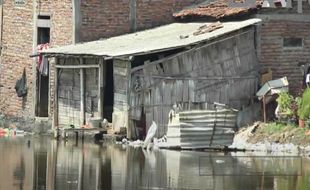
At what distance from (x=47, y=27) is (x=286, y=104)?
9630mm

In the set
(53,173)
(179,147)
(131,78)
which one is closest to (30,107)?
(131,78)

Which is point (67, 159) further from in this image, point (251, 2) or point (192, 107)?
point (251, 2)

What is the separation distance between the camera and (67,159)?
28.6 m

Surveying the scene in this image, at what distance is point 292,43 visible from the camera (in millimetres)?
34000

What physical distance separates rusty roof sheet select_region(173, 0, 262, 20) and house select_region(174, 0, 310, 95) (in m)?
0.03

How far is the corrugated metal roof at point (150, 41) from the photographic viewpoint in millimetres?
32406

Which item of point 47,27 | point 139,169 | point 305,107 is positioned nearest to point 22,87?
point 47,27

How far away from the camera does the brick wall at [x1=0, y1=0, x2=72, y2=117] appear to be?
36.8 metres

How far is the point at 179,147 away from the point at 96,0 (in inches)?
310

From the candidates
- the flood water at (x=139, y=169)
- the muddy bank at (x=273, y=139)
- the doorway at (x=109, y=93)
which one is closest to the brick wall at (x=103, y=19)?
the doorway at (x=109, y=93)

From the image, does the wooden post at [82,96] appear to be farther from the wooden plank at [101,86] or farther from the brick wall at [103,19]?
the brick wall at [103,19]

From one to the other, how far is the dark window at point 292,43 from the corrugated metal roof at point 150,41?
1296 millimetres

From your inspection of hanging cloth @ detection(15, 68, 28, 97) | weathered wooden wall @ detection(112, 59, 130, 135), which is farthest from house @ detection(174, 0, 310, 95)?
hanging cloth @ detection(15, 68, 28, 97)

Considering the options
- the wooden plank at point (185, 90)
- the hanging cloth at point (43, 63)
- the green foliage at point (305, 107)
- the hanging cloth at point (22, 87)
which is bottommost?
the green foliage at point (305, 107)
